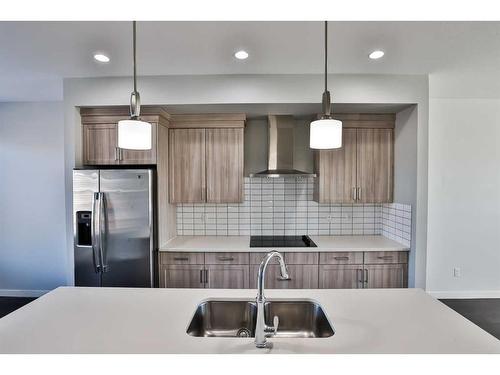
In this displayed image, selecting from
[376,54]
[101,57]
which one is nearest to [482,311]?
→ [376,54]

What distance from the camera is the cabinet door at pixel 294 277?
279 centimetres

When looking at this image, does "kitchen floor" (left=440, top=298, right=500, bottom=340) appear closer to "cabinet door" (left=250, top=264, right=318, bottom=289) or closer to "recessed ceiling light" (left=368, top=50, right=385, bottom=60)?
"cabinet door" (left=250, top=264, right=318, bottom=289)

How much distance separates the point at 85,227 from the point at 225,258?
142 centimetres

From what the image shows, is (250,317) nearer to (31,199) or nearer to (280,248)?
(280,248)

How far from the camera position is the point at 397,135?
3.00 meters

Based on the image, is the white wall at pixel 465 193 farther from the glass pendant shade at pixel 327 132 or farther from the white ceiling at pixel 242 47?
the glass pendant shade at pixel 327 132

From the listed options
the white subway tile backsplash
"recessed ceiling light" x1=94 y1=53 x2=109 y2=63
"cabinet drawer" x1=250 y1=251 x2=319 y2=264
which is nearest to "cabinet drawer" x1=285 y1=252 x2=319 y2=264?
"cabinet drawer" x1=250 y1=251 x2=319 y2=264

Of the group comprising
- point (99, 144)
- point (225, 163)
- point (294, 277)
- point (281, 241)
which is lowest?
point (294, 277)

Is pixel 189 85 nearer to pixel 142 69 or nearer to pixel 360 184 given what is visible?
pixel 142 69

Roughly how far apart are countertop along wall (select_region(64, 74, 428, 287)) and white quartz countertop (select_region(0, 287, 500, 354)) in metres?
1.47

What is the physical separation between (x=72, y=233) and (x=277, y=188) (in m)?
2.34

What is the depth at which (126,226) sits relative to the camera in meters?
2.57

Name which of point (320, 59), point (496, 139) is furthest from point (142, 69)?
point (496, 139)
